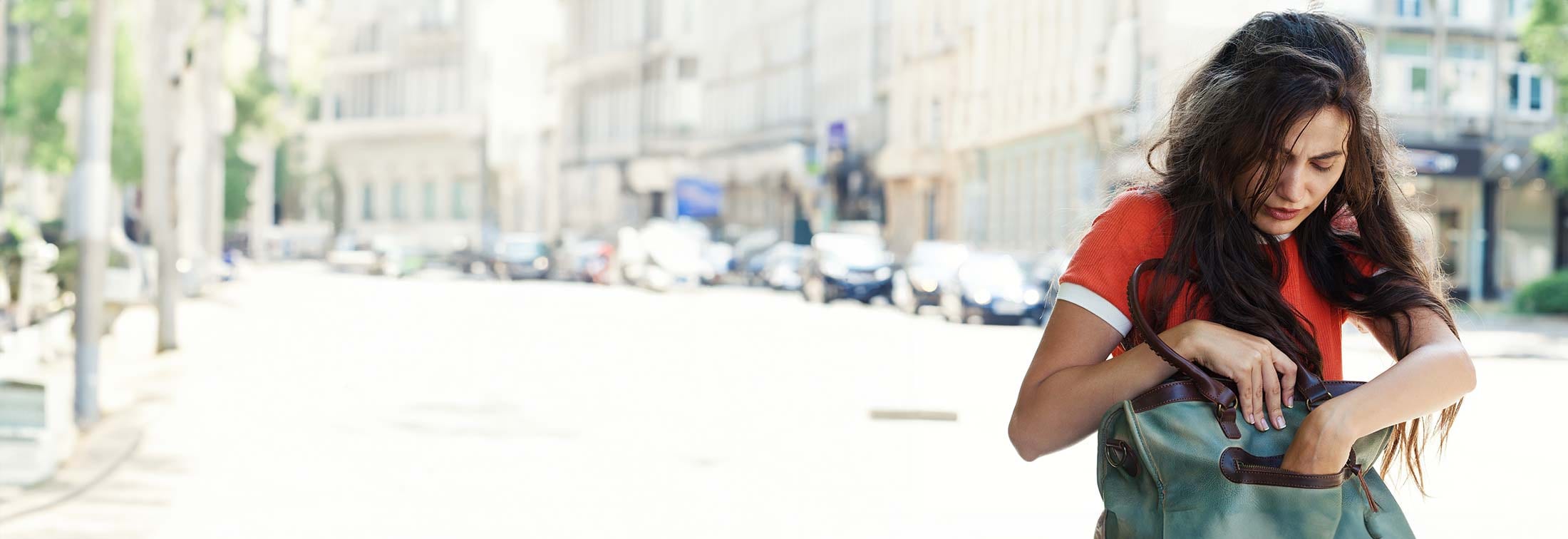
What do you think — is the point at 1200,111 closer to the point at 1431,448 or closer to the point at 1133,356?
the point at 1133,356

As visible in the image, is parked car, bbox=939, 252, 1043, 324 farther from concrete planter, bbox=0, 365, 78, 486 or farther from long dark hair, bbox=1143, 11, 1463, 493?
long dark hair, bbox=1143, 11, 1463, 493

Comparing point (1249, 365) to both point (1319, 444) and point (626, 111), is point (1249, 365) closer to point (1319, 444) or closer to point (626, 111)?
point (1319, 444)

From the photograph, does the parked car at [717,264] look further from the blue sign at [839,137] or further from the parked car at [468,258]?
the blue sign at [839,137]

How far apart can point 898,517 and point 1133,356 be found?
6229 millimetres

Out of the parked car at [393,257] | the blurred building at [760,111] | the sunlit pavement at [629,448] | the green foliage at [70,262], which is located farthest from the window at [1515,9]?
the parked car at [393,257]

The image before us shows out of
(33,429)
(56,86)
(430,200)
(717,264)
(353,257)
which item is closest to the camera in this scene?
(33,429)

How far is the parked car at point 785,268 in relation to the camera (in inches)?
1991

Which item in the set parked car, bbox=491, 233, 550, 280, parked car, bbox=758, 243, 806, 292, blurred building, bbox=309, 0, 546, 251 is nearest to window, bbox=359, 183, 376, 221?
blurred building, bbox=309, 0, 546, 251

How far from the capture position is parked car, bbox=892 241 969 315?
3550 cm

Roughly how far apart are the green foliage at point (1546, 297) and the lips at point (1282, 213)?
112 ft

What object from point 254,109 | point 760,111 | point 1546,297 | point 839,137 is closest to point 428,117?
point 760,111

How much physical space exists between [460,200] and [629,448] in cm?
10229

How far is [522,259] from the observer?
6125cm

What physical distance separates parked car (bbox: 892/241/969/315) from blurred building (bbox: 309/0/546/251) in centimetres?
6669
